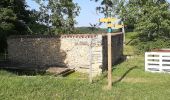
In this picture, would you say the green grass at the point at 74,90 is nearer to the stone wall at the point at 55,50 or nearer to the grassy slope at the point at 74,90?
the grassy slope at the point at 74,90

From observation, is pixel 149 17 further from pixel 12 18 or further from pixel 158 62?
pixel 158 62

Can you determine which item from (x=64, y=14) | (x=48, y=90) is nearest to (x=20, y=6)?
(x=64, y=14)

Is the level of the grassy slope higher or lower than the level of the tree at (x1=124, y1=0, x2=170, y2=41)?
lower

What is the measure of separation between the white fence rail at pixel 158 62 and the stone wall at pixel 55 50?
2.54 m

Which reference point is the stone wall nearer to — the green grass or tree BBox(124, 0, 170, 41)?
the green grass

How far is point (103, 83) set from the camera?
51.2 feet

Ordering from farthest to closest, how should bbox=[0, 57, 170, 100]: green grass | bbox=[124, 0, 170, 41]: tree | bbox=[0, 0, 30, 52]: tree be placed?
bbox=[124, 0, 170, 41]: tree < bbox=[0, 0, 30, 52]: tree < bbox=[0, 57, 170, 100]: green grass

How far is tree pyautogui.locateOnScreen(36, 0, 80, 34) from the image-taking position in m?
39.4

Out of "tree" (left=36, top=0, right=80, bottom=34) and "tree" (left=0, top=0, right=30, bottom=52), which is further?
"tree" (left=36, top=0, right=80, bottom=34)

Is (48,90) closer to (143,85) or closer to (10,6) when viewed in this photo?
(143,85)

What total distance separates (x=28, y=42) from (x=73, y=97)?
1261 centimetres

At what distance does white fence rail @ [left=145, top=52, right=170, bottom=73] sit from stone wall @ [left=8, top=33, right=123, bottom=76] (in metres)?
2.54

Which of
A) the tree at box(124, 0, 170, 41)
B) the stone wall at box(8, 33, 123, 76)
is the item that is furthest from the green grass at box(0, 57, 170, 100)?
the tree at box(124, 0, 170, 41)

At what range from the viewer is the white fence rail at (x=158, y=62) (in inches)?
773
